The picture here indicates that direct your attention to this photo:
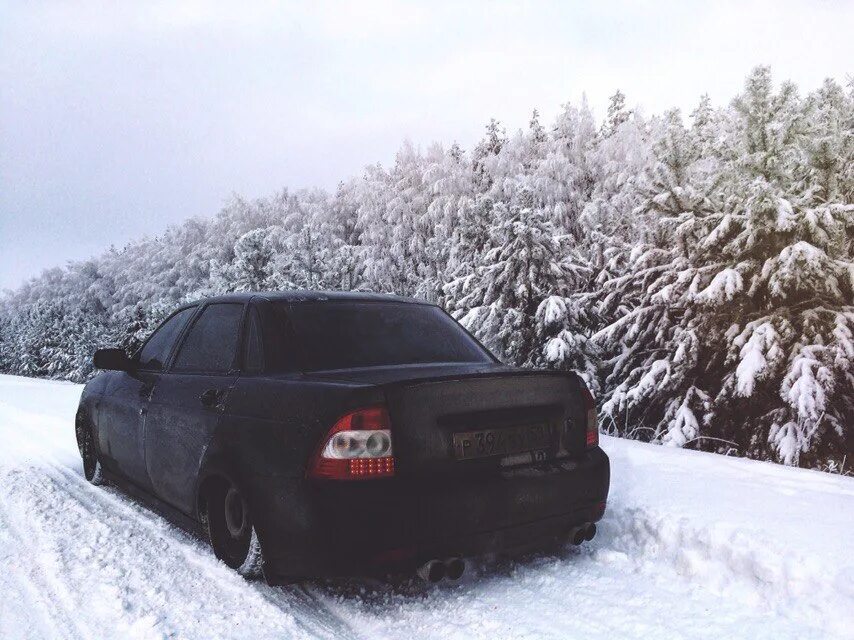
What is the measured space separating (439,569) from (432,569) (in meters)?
0.04

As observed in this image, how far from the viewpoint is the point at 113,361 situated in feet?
16.3

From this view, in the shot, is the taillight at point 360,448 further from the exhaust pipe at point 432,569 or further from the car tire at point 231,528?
the car tire at point 231,528

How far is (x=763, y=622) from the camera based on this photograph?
9.47 feet

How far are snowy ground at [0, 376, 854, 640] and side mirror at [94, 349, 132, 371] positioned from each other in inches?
42.7

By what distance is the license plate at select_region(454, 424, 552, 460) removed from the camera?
9.88ft

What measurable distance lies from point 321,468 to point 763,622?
79.1 inches

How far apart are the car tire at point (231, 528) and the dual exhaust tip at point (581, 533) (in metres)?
1.54

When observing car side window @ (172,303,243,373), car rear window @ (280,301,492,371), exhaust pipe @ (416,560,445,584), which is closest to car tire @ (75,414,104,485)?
car side window @ (172,303,243,373)

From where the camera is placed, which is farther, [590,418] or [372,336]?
[372,336]

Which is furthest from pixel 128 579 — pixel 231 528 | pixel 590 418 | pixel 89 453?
pixel 89 453

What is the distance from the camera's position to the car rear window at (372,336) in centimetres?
352

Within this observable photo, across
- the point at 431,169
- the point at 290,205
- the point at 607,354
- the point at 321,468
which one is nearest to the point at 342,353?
the point at 321,468

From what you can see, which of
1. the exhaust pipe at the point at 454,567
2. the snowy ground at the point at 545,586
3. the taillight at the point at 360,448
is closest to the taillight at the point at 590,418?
the snowy ground at the point at 545,586

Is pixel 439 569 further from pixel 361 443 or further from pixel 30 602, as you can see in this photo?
pixel 30 602
